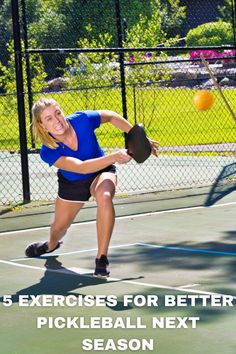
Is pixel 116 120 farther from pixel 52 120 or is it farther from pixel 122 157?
pixel 122 157

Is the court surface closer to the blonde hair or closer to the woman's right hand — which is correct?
the woman's right hand

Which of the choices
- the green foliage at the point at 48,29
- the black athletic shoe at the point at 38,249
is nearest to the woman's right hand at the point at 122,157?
the black athletic shoe at the point at 38,249

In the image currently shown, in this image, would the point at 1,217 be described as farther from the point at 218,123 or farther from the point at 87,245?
the point at 218,123

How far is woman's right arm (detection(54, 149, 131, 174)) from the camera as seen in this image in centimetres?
711

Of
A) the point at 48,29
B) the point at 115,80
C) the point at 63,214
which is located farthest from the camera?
the point at 115,80

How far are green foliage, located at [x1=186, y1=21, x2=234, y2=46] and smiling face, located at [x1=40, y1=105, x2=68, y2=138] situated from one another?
47.5 feet

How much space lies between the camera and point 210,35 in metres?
24.0

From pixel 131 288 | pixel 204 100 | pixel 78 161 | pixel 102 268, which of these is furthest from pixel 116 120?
pixel 204 100

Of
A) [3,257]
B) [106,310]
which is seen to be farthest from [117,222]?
[106,310]

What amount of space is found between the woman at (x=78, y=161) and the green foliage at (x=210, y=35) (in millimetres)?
14103

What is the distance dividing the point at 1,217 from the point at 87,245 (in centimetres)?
219

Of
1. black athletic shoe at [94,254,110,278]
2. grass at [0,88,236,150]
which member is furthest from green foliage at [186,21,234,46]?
black athletic shoe at [94,254,110,278]

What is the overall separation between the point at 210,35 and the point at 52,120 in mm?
16960

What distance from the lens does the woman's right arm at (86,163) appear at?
711 centimetres
